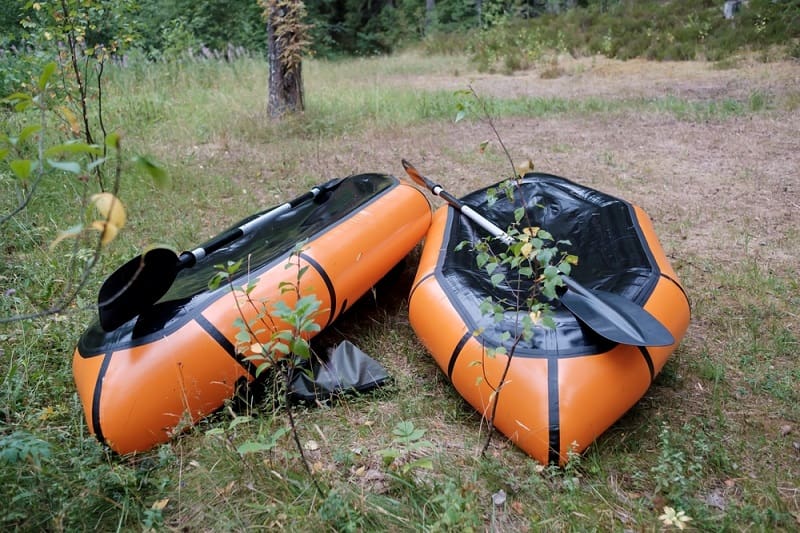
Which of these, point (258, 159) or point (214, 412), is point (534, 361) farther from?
point (258, 159)

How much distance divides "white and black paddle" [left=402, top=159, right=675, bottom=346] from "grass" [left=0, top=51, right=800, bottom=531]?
358mm

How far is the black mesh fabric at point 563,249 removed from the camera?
217cm

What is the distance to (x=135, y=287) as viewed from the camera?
232 centimetres

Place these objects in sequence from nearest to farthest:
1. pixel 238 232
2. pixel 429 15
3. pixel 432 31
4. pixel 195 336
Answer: pixel 195 336
pixel 238 232
pixel 432 31
pixel 429 15

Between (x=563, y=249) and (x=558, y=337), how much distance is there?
3.14ft

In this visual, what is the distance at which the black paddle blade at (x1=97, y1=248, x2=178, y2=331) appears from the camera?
227 centimetres

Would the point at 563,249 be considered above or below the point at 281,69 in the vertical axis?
below


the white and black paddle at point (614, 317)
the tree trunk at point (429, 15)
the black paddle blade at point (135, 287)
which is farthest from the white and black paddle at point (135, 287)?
the tree trunk at point (429, 15)

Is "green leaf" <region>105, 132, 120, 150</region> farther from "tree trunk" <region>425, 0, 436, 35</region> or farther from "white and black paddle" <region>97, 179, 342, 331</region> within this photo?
"tree trunk" <region>425, 0, 436, 35</region>

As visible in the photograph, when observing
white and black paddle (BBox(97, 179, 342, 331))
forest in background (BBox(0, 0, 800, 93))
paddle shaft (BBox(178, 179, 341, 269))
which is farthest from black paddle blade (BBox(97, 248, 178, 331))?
forest in background (BBox(0, 0, 800, 93))

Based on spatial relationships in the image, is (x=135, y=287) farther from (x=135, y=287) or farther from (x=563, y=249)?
(x=563, y=249)

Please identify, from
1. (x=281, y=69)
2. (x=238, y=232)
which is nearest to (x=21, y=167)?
(x=238, y=232)

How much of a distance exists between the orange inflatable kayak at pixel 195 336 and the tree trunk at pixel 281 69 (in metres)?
3.55

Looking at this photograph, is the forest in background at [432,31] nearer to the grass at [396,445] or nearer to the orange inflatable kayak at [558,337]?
the grass at [396,445]
